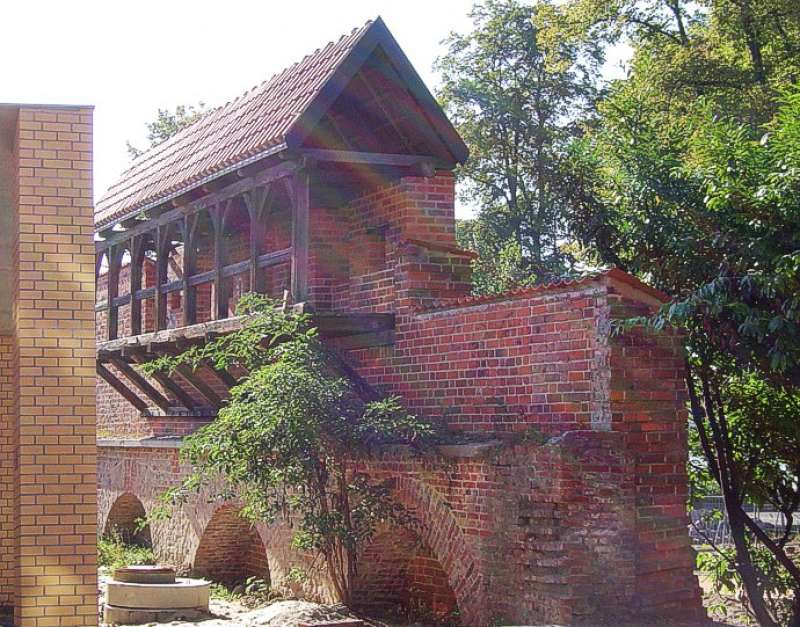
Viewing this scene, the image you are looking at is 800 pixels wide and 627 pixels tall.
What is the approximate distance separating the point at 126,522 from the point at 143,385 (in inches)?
112

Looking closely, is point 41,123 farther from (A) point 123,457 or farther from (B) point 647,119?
(A) point 123,457

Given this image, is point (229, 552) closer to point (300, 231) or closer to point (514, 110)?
point (300, 231)

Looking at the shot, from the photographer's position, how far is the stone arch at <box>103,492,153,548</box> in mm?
18781

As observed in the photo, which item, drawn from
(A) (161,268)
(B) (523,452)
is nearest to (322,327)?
(B) (523,452)

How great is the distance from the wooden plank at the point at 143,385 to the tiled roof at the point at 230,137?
2.09 m

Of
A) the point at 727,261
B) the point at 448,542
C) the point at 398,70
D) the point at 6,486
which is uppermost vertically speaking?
the point at 398,70

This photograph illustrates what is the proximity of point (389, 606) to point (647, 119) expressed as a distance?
5.60 meters

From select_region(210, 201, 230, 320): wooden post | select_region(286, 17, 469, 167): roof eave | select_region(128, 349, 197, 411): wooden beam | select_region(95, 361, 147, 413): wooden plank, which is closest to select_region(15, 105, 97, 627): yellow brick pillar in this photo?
select_region(286, 17, 469, 167): roof eave

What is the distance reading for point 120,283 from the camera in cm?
2111

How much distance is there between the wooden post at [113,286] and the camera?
18203 mm

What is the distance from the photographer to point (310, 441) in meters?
11.3

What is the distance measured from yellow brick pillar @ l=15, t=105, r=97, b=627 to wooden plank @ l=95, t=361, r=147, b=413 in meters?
11.5

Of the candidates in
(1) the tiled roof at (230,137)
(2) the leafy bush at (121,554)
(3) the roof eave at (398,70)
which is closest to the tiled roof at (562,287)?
(3) the roof eave at (398,70)

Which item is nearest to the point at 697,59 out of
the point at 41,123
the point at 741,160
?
the point at 741,160
